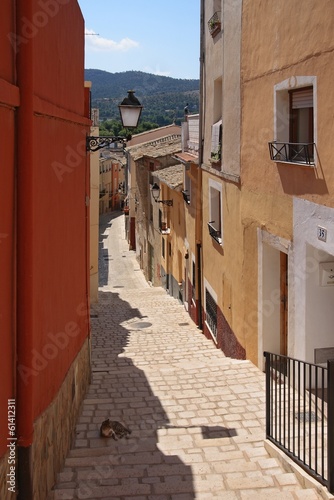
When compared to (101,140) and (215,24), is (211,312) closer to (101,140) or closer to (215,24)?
(101,140)

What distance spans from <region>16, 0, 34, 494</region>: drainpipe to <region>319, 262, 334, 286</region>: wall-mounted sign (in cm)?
466

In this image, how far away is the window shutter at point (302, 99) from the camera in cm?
835

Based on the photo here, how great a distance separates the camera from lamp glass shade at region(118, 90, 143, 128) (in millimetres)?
10695

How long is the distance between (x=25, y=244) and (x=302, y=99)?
17.0ft

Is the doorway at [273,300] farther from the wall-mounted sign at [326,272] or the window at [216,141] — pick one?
the window at [216,141]

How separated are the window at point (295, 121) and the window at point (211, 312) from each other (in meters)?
6.25

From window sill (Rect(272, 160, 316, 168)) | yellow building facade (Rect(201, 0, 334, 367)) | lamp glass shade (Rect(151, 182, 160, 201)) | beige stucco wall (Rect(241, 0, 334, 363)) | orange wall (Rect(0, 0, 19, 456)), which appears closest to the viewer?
orange wall (Rect(0, 0, 19, 456))

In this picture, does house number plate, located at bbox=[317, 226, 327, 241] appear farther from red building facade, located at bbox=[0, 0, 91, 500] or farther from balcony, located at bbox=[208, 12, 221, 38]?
balcony, located at bbox=[208, 12, 221, 38]

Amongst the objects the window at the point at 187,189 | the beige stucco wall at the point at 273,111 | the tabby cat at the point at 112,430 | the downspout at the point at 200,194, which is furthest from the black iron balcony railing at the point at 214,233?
the tabby cat at the point at 112,430

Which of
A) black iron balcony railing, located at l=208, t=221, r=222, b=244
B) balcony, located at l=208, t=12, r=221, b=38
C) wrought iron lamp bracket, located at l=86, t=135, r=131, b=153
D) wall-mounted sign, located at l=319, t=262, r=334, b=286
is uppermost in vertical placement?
balcony, located at l=208, t=12, r=221, b=38

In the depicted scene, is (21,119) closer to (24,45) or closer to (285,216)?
(24,45)

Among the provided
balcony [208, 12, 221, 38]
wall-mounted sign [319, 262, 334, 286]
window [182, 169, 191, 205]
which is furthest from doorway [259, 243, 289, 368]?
window [182, 169, 191, 205]

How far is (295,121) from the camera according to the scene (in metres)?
9.02

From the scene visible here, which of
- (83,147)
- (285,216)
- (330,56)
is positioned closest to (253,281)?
(285,216)
